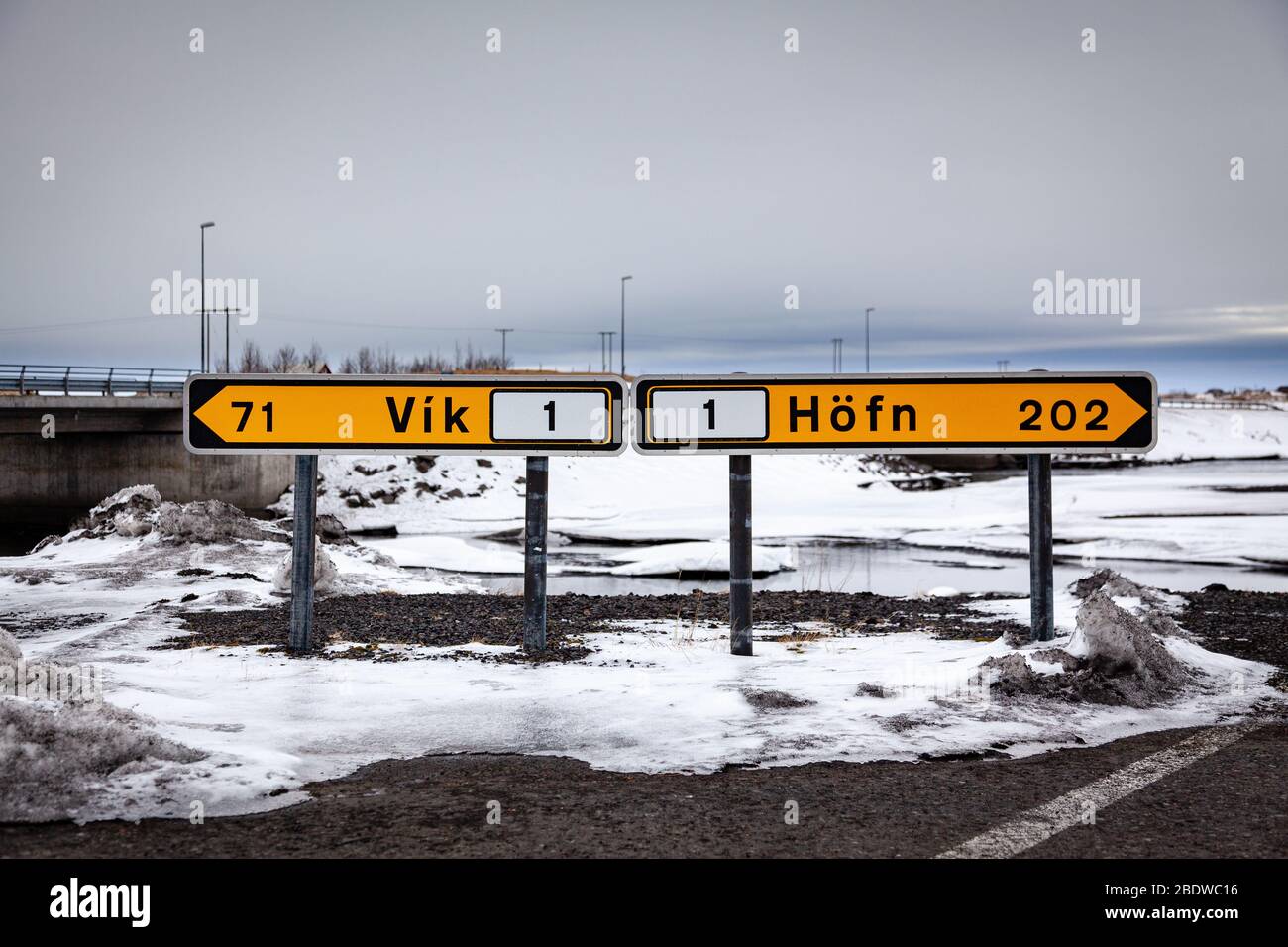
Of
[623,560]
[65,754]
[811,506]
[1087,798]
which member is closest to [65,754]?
[65,754]

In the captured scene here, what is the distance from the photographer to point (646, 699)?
7406 mm

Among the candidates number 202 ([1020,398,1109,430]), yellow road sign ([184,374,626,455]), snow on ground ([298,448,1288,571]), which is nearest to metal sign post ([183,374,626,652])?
yellow road sign ([184,374,626,455])

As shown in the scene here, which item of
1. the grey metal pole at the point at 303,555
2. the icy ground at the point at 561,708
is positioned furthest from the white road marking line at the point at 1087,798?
the grey metal pole at the point at 303,555

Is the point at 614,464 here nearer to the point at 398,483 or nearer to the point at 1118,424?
the point at 398,483

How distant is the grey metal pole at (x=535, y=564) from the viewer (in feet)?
30.9

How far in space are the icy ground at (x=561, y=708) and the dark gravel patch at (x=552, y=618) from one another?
1.42 ft

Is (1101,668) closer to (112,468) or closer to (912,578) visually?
(912,578)

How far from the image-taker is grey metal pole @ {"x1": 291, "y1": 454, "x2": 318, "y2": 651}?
933cm

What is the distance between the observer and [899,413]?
9.28 metres

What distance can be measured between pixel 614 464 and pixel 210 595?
40.8 m

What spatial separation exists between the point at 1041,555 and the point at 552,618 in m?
4.94

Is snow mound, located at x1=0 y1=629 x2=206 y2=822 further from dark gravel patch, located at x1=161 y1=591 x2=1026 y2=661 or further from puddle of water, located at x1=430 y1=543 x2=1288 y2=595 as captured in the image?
puddle of water, located at x1=430 y1=543 x2=1288 y2=595

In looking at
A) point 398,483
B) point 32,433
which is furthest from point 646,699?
point 32,433
